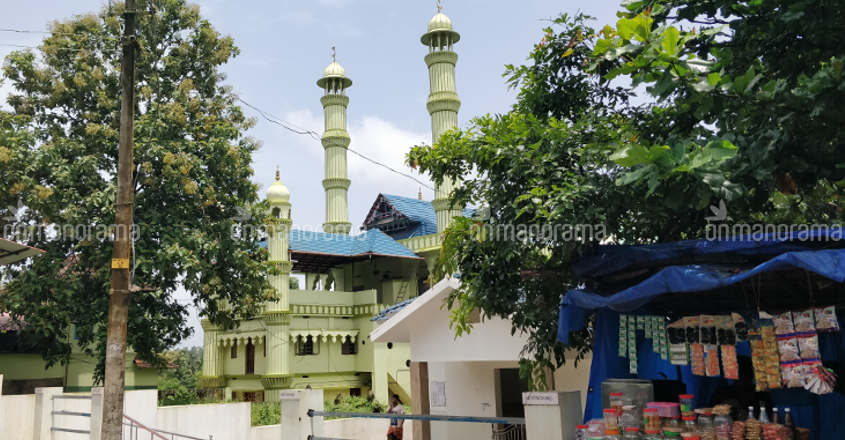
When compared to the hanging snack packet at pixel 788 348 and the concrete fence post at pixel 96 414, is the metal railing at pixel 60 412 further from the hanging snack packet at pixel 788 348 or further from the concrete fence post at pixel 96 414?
the hanging snack packet at pixel 788 348

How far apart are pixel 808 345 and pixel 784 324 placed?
0.89 ft

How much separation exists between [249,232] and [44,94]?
6910 mm

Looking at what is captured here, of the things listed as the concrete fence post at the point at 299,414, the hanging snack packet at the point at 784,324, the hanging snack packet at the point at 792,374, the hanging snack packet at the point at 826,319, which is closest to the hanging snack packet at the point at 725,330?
the hanging snack packet at the point at 784,324

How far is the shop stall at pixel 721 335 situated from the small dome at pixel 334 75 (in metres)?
30.2

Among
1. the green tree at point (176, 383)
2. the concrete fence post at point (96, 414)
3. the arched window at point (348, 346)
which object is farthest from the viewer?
the arched window at point (348, 346)

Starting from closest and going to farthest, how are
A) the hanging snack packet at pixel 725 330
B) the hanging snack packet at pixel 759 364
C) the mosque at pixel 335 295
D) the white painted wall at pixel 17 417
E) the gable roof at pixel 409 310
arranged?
1. the hanging snack packet at pixel 759 364
2. the hanging snack packet at pixel 725 330
3. the white painted wall at pixel 17 417
4. the gable roof at pixel 409 310
5. the mosque at pixel 335 295

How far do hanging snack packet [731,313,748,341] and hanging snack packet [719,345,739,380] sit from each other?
0.49ft

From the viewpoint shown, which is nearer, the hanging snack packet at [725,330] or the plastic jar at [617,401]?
the plastic jar at [617,401]

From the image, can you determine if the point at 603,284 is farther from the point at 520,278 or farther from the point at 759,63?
the point at 759,63

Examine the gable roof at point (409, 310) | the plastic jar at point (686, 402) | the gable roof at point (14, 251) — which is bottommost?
the plastic jar at point (686, 402)

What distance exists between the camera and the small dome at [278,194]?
99.8 ft

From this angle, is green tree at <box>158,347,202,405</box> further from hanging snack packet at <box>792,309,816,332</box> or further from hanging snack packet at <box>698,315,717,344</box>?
hanging snack packet at <box>792,309,816,332</box>

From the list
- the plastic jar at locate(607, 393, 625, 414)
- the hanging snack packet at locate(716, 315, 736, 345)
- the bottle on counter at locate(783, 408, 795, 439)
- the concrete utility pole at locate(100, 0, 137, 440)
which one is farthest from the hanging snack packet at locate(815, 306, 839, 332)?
the concrete utility pole at locate(100, 0, 137, 440)

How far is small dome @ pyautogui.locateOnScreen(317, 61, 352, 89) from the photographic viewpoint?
36.6 metres
